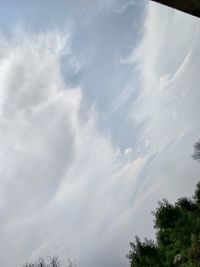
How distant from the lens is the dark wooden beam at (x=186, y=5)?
2992 millimetres

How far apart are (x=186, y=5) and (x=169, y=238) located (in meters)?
40.7

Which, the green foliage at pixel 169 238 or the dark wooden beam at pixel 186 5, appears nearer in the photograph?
the dark wooden beam at pixel 186 5

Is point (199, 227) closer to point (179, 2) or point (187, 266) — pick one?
point (187, 266)

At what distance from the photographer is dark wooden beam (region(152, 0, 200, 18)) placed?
299 centimetres

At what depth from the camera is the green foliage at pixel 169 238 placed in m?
37.3

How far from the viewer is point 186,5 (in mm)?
3049

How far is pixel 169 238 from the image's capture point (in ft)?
135

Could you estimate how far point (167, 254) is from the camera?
129 ft

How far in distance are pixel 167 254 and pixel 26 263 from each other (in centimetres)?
3331

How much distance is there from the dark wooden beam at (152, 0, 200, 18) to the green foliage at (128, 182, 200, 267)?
34.6m

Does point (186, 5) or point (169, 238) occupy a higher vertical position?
point (169, 238)

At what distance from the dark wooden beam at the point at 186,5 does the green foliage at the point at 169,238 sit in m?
34.6

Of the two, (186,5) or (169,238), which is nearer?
(186,5)

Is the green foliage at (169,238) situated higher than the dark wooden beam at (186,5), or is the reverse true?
the green foliage at (169,238)
